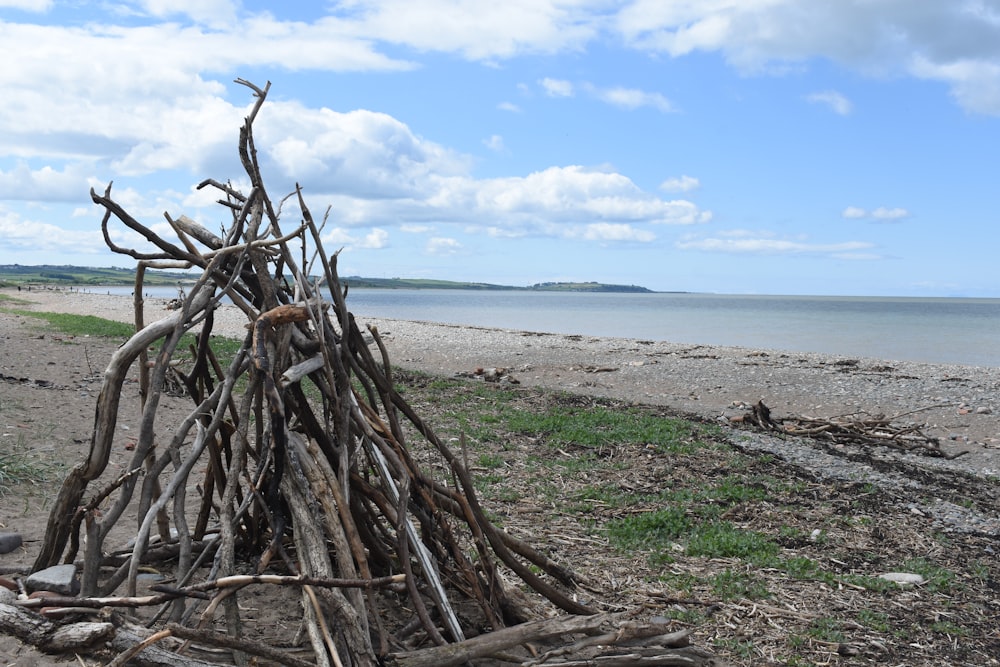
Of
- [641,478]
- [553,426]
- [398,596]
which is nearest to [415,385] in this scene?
[553,426]

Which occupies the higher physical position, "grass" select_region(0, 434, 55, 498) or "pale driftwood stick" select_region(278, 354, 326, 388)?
"pale driftwood stick" select_region(278, 354, 326, 388)

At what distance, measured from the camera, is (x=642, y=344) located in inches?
1158

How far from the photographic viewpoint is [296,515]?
3416mm

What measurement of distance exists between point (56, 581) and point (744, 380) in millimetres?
17397

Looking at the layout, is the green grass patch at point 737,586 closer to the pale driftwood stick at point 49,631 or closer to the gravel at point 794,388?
the gravel at point 794,388

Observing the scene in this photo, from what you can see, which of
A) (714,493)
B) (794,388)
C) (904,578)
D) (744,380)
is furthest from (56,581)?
(744,380)

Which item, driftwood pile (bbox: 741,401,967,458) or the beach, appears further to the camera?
driftwood pile (bbox: 741,401,967,458)

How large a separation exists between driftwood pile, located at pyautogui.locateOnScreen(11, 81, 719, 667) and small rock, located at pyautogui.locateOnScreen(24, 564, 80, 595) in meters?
0.05

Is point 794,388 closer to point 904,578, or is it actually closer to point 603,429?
point 603,429

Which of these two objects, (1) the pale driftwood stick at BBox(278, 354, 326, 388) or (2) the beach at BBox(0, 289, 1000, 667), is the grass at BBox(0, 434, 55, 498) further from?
(1) the pale driftwood stick at BBox(278, 354, 326, 388)

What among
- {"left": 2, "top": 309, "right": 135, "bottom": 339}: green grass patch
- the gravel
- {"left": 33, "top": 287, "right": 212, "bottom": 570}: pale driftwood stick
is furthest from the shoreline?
{"left": 33, "top": 287, "right": 212, "bottom": 570}: pale driftwood stick

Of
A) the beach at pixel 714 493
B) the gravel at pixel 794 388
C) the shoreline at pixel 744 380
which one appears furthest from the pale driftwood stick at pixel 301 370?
the shoreline at pixel 744 380

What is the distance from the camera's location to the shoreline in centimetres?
1477

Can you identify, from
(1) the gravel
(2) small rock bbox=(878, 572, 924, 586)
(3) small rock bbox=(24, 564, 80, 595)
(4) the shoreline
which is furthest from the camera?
(4) the shoreline
